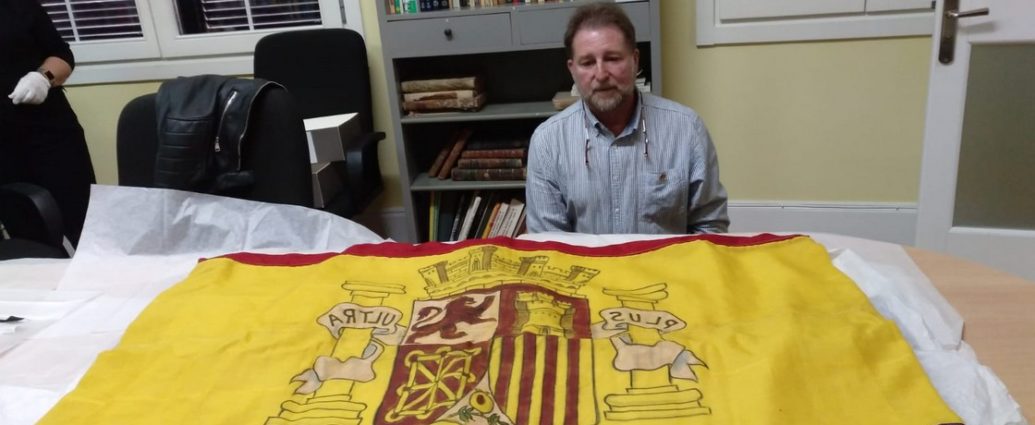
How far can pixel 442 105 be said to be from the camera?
2467mm

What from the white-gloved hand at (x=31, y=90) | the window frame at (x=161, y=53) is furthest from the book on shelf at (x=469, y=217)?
the white-gloved hand at (x=31, y=90)

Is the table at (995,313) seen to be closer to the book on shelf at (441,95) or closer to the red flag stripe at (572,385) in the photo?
the red flag stripe at (572,385)

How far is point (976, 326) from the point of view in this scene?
93cm

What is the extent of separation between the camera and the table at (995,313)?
32.8 inches

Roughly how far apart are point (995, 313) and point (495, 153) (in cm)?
175

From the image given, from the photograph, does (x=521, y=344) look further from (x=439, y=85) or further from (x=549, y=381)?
(x=439, y=85)

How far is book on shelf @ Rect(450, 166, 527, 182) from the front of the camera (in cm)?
251

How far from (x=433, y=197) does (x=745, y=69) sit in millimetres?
1233

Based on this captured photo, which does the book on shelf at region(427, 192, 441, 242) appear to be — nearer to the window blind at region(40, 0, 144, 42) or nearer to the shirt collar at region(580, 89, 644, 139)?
the shirt collar at region(580, 89, 644, 139)

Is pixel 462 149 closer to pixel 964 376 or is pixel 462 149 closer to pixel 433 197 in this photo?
pixel 433 197

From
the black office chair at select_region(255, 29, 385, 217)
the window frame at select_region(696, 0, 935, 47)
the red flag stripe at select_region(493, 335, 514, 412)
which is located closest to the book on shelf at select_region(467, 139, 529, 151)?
the black office chair at select_region(255, 29, 385, 217)

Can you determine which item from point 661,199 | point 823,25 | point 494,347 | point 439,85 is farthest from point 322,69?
point 494,347

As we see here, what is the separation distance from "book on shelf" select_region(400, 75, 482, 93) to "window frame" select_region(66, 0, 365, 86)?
0.56 meters

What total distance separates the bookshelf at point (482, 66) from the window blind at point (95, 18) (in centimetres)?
120
